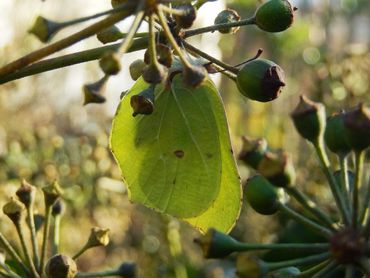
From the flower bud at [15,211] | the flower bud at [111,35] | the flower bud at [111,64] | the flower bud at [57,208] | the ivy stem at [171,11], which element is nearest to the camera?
the flower bud at [111,64]

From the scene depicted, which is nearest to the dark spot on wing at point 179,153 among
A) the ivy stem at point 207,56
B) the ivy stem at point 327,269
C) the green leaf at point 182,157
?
the green leaf at point 182,157

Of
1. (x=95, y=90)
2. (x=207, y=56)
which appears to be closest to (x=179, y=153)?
(x=207, y=56)

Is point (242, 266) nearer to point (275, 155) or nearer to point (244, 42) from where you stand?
point (275, 155)

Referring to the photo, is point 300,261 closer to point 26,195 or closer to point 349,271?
point 349,271

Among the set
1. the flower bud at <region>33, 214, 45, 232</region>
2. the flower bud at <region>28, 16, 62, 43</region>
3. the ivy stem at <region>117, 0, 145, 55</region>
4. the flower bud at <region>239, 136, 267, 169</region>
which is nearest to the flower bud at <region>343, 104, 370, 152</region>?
the flower bud at <region>239, 136, 267, 169</region>

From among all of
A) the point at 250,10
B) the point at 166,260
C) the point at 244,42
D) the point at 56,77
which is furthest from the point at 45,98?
the point at 166,260

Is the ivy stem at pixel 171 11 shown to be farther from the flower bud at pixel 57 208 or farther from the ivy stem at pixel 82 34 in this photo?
the flower bud at pixel 57 208

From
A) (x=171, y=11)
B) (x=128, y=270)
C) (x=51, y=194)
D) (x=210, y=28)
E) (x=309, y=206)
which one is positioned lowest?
(x=128, y=270)
